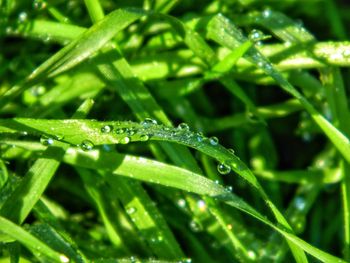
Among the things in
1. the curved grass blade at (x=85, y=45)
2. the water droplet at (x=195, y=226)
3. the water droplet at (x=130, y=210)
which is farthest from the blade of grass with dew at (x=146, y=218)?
the curved grass blade at (x=85, y=45)

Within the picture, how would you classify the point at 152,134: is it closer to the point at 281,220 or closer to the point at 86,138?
the point at 86,138

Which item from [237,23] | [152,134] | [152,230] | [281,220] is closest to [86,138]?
[152,134]

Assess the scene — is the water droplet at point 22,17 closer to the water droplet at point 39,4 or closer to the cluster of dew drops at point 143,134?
the water droplet at point 39,4

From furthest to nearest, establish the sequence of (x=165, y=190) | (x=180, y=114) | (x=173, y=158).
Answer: (x=180, y=114), (x=165, y=190), (x=173, y=158)

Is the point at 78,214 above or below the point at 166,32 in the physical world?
below

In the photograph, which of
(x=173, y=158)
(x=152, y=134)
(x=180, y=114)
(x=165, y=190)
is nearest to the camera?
(x=152, y=134)

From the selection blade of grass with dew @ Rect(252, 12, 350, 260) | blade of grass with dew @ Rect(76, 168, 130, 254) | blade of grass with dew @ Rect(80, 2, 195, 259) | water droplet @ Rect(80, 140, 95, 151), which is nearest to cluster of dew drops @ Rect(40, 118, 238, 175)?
water droplet @ Rect(80, 140, 95, 151)

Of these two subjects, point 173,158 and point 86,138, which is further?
point 173,158
